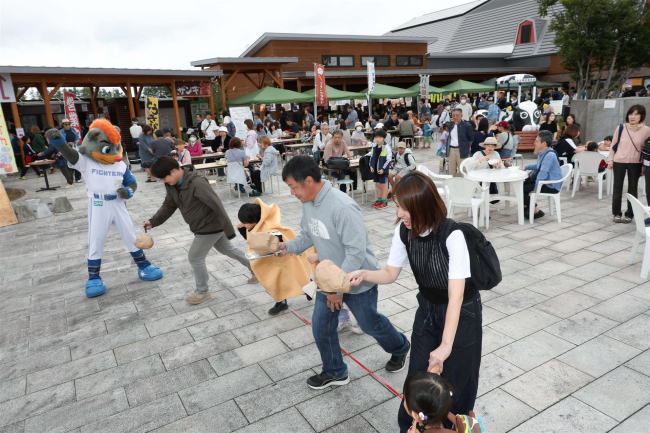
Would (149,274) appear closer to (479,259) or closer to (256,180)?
(479,259)

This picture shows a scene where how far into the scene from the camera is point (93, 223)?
5047mm

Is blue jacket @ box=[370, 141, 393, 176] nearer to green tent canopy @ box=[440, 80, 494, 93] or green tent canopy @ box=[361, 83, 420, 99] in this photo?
green tent canopy @ box=[361, 83, 420, 99]

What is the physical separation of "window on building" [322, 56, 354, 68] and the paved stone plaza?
2319 cm

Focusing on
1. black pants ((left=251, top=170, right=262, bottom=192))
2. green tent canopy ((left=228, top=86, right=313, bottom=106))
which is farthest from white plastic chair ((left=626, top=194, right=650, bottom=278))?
green tent canopy ((left=228, top=86, right=313, bottom=106))

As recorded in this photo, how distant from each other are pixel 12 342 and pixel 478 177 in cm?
639

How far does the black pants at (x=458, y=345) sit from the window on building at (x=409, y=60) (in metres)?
29.7

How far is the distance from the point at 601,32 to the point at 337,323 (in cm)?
1904

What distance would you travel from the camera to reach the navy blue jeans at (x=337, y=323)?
2.85 meters

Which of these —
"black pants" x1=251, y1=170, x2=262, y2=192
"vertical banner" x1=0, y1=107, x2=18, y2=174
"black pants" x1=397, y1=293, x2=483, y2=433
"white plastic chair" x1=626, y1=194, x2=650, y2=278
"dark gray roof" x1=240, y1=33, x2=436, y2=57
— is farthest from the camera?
"dark gray roof" x1=240, y1=33, x2=436, y2=57

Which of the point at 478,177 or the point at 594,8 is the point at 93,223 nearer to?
the point at 478,177

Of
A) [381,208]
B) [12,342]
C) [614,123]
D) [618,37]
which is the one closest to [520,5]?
[618,37]

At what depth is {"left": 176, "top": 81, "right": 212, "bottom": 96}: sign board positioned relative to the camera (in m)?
18.5

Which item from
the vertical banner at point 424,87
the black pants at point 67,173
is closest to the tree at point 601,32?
the vertical banner at point 424,87

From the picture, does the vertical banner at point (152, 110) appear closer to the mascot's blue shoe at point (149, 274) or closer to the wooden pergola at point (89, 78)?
the wooden pergola at point (89, 78)
